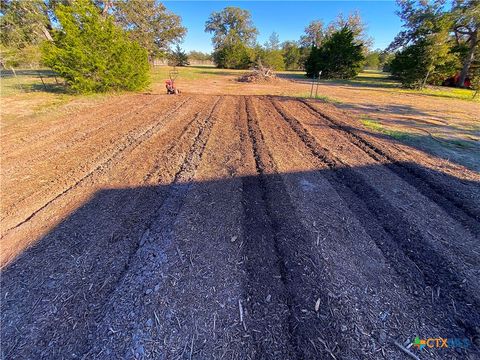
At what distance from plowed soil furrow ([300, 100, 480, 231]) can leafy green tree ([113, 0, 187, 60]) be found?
21135 millimetres

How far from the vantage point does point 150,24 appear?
90.6 ft

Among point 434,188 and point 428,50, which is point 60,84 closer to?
point 434,188

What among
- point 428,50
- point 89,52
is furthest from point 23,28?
point 428,50

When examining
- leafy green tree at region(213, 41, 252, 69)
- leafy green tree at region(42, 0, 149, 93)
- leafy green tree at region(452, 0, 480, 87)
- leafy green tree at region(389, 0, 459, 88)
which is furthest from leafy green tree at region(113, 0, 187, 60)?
leafy green tree at region(452, 0, 480, 87)

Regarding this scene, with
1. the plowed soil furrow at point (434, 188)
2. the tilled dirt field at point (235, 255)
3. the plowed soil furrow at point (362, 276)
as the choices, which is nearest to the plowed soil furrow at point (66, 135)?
the tilled dirt field at point (235, 255)

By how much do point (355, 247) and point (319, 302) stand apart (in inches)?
34.8

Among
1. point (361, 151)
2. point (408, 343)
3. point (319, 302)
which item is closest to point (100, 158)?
point (319, 302)

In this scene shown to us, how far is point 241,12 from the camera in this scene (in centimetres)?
4959

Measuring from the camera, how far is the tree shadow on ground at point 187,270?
1.57 m

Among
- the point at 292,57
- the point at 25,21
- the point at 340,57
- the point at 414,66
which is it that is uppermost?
the point at 292,57

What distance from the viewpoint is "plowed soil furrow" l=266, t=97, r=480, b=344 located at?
5.79 ft

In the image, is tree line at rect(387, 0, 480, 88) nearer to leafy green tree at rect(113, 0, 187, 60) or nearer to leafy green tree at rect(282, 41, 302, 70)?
leafy green tree at rect(113, 0, 187, 60)

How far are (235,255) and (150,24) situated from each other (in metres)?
35.8

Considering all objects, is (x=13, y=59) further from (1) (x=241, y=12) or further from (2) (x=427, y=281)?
(1) (x=241, y=12)
